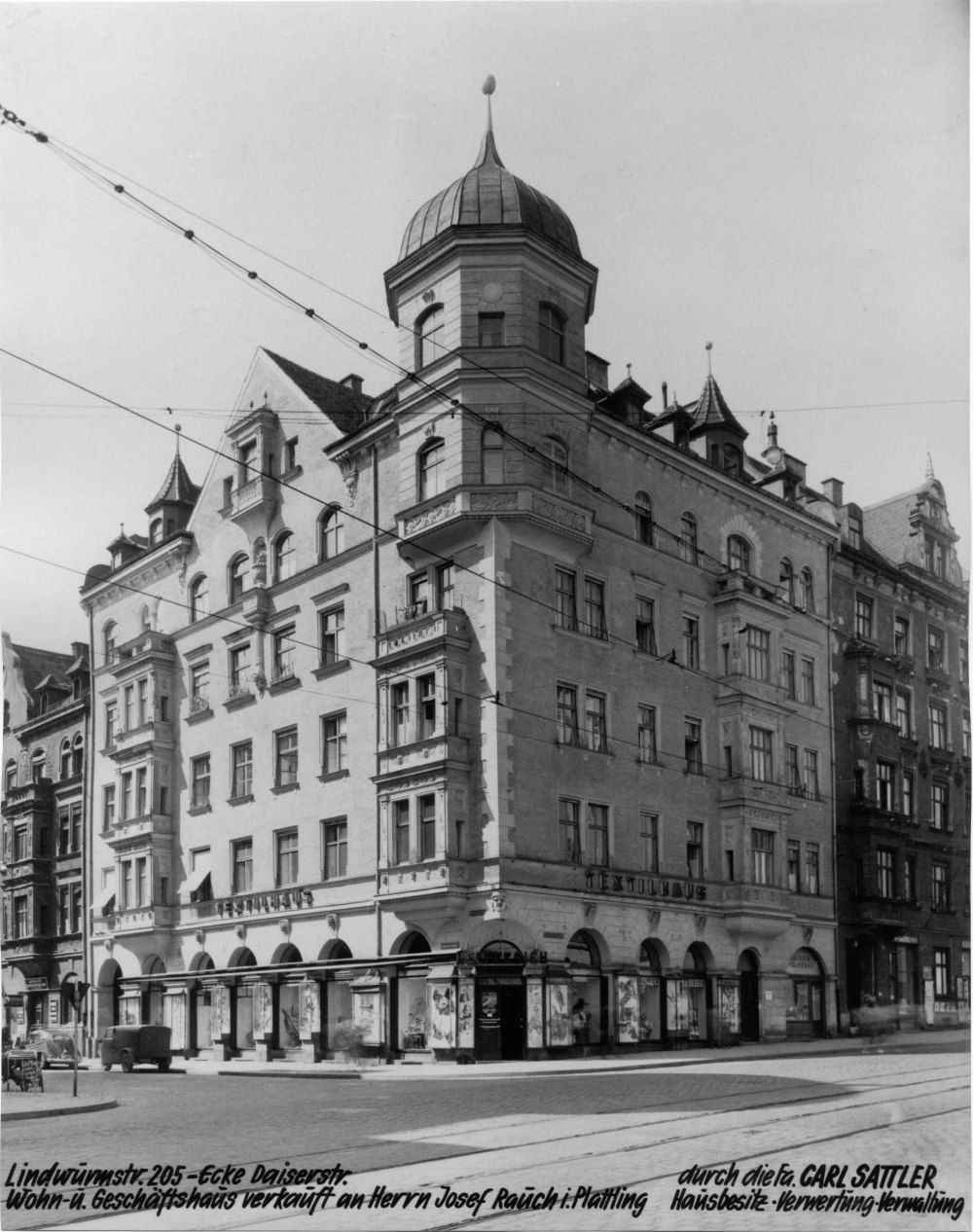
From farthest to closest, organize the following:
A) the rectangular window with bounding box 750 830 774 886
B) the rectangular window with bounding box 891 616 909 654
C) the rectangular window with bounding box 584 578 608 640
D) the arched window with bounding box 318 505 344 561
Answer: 1. the arched window with bounding box 318 505 344 561
2. the rectangular window with bounding box 750 830 774 886
3. the rectangular window with bounding box 584 578 608 640
4. the rectangular window with bounding box 891 616 909 654

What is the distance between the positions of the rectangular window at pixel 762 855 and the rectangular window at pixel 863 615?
18.2 feet

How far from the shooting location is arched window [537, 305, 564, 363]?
108 feet

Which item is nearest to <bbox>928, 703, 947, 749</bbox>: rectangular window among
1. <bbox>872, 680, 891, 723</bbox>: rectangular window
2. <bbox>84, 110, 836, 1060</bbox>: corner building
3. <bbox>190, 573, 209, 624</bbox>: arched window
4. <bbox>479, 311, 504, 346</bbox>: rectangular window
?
<bbox>872, 680, 891, 723</bbox>: rectangular window

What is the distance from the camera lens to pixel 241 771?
37.5 m

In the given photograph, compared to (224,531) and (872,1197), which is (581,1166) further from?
(224,531)

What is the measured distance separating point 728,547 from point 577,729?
629 cm

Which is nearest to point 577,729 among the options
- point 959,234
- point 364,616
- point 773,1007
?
point 364,616

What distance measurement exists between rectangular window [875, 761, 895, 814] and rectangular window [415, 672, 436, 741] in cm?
1025

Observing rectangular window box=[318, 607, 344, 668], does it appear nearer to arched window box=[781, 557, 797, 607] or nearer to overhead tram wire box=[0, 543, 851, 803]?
overhead tram wire box=[0, 543, 851, 803]

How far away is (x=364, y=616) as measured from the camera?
119ft

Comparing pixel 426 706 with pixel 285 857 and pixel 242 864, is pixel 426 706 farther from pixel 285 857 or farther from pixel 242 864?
pixel 242 864

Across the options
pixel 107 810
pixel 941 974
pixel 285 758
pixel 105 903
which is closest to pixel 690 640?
pixel 285 758

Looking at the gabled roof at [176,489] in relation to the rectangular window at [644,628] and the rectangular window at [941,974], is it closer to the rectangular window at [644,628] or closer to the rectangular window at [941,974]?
the rectangular window at [644,628]

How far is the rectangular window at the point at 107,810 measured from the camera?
39.5 metres
